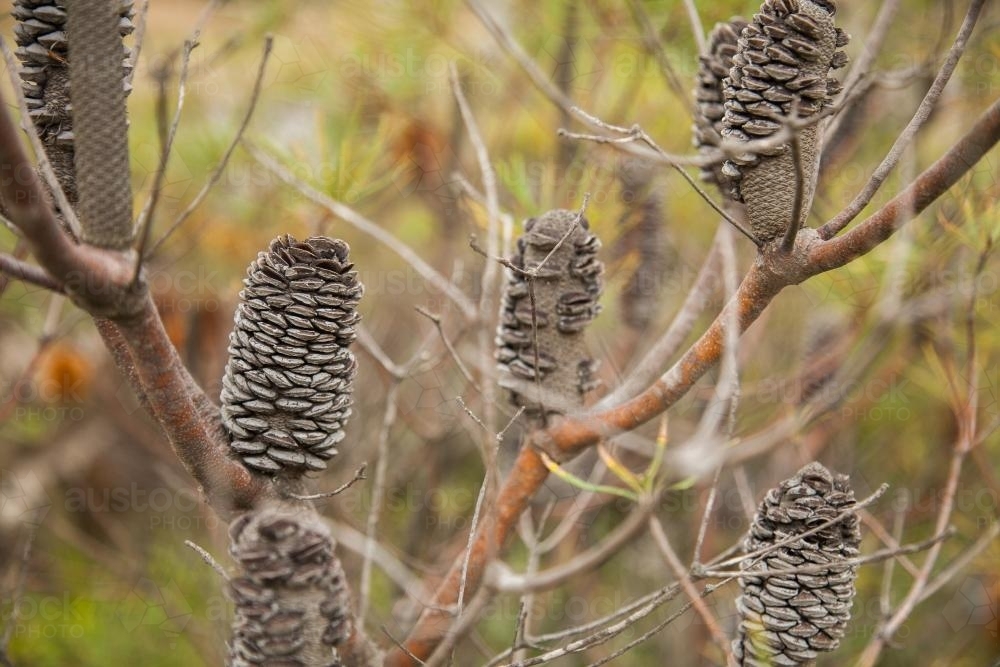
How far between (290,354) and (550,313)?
0.26m

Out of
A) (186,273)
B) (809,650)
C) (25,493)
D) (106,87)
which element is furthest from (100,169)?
(25,493)

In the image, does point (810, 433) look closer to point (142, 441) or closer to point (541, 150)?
point (541, 150)

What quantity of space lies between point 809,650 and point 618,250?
2.66ft

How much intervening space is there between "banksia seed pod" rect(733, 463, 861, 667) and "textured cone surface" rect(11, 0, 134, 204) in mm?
632

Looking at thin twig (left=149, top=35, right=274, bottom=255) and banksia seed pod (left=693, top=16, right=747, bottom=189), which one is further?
banksia seed pod (left=693, top=16, right=747, bottom=189)

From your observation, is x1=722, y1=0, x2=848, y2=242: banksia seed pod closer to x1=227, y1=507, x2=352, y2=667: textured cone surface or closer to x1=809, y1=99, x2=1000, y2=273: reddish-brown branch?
x1=809, y1=99, x2=1000, y2=273: reddish-brown branch

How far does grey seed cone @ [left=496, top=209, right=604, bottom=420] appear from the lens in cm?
79

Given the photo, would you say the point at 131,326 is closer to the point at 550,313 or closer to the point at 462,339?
the point at 550,313

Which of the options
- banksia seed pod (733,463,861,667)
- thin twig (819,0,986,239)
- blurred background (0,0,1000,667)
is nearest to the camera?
thin twig (819,0,986,239)

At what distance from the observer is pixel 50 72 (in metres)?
0.64

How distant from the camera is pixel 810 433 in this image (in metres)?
1.42

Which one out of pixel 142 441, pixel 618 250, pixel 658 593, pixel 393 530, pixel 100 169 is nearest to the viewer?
pixel 100 169

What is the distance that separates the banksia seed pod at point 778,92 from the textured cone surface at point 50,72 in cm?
47

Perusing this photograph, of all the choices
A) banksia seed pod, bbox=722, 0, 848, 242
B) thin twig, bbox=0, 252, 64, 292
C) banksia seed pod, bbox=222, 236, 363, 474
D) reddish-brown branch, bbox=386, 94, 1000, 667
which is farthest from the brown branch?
thin twig, bbox=0, 252, 64, 292
